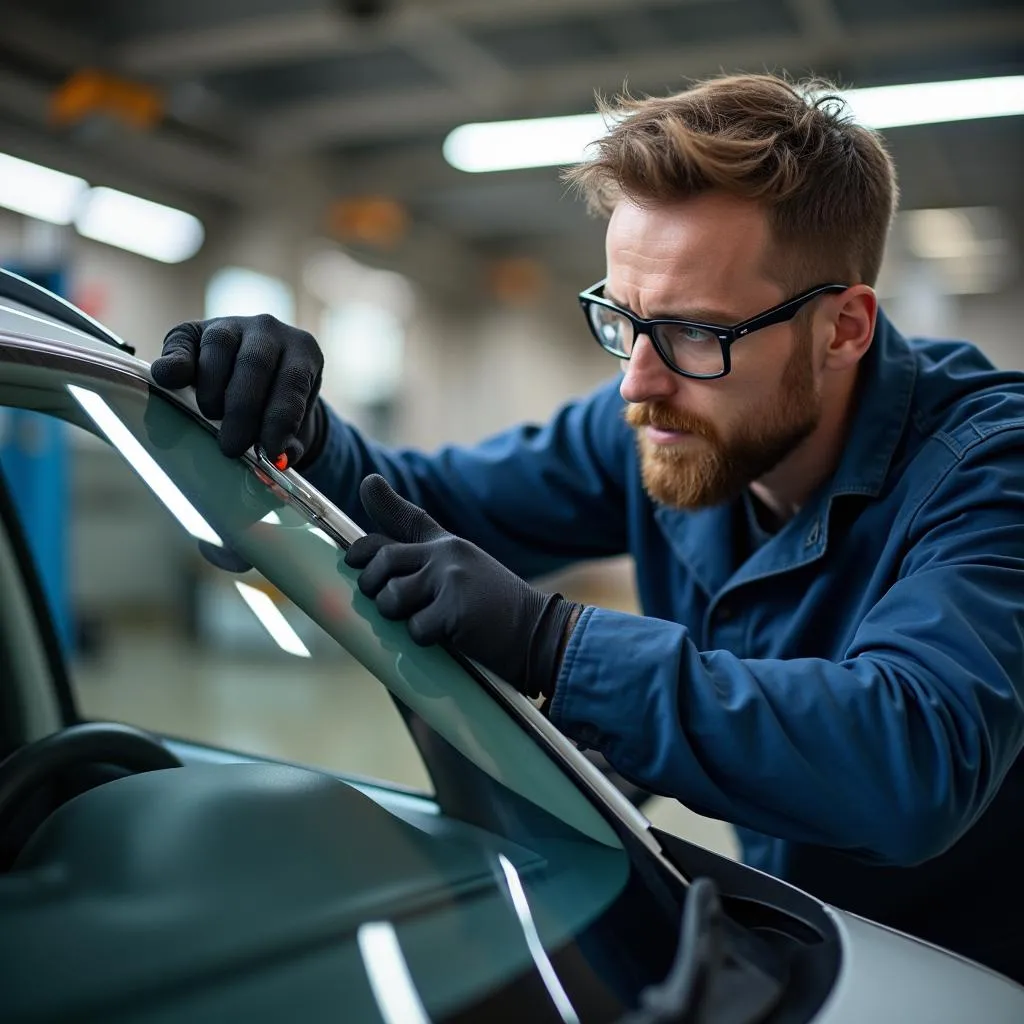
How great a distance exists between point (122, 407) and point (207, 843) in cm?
40

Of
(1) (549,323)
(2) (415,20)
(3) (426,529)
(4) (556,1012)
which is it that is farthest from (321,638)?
(1) (549,323)

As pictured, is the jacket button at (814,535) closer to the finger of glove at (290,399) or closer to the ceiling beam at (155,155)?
the finger of glove at (290,399)

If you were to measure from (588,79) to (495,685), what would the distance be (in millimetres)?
5434

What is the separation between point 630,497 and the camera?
1595 millimetres

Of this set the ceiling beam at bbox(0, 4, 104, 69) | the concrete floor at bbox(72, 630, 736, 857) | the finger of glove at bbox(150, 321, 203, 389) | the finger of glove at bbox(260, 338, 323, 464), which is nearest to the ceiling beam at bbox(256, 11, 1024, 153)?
the ceiling beam at bbox(0, 4, 104, 69)

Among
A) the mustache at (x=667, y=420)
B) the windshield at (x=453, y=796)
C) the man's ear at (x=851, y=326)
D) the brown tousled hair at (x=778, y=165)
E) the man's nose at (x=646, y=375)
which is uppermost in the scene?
the brown tousled hair at (x=778, y=165)

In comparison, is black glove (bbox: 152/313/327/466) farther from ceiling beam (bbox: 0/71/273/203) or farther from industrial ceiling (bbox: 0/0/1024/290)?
ceiling beam (bbox: 0/71/273/203)

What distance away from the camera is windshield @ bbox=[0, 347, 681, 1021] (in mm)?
725

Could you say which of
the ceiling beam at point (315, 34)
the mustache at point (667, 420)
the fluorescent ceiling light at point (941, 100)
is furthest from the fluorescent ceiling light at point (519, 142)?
the mustache at point (667, 420)

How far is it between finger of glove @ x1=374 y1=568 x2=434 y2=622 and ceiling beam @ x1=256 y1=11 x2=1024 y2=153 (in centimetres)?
424

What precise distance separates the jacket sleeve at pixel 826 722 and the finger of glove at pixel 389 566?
0.16 meters

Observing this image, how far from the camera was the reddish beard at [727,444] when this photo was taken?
1.26 metres

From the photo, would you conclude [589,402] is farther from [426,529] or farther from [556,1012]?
[556,1012]

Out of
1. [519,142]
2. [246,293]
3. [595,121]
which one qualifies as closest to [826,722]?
[595,121]
